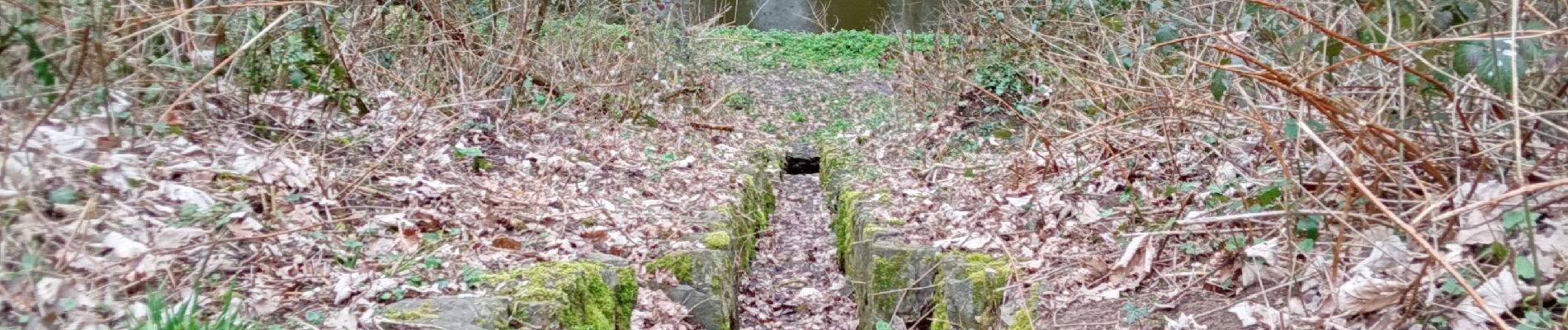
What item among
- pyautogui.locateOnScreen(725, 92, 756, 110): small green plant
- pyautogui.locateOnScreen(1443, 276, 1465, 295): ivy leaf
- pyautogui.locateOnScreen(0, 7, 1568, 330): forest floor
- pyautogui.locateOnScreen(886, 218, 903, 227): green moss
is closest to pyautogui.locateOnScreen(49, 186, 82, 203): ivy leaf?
pyautogui.locateOnScreen(0, 7, 1568, 330): forest floor

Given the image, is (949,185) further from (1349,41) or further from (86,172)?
(86,172)

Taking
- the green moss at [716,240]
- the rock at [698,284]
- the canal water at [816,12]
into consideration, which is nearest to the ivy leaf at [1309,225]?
the rock at [698,284]

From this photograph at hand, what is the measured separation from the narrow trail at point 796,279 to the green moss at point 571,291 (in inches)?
58.8

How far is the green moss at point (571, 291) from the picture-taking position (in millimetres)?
3332

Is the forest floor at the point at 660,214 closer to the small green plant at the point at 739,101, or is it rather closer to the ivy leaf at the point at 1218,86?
the ivy leaf at the point at 1218,86

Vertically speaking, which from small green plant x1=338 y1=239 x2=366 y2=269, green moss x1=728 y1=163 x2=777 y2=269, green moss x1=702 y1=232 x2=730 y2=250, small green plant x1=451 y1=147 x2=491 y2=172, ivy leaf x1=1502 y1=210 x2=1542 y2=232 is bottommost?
green moss x1=728 y1=163 x2=777 y2=269

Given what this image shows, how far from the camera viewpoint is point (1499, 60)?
7.27 feet

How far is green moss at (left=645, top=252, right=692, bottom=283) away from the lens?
4328mm

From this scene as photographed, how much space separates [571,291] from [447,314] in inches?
24.3

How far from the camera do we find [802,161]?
8891 mm

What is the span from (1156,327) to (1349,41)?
102 centimetres

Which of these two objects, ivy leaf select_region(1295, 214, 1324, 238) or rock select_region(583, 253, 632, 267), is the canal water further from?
ivy leaf select_region(1295, 214, 1324, 238)

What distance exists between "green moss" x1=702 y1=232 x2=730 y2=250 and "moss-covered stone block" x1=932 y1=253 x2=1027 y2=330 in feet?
3.35

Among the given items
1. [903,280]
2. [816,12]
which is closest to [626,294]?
[903,280]
